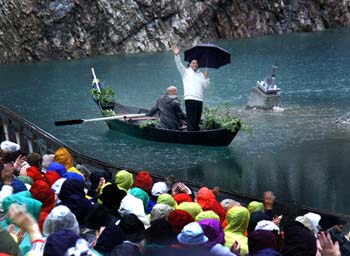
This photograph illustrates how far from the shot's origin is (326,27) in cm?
6406

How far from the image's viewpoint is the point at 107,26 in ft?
174

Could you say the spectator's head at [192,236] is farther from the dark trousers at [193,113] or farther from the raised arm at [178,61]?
the dark trousers at [193,113]

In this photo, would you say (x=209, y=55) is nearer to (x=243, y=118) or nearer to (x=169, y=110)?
(x=169, y=110)

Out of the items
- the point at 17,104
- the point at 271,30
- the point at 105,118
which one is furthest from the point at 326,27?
the point at 105,118

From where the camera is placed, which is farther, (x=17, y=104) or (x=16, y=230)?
(x=17, y=104)

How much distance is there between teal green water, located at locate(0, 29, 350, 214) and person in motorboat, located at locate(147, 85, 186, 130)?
0.58 m

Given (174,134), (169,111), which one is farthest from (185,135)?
(169,111)

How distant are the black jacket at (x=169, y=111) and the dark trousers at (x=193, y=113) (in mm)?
494

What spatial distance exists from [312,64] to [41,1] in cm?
2484

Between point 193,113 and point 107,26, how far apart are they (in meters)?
38.2

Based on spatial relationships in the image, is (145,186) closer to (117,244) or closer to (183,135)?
(117,244)

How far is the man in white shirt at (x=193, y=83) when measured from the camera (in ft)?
50.3

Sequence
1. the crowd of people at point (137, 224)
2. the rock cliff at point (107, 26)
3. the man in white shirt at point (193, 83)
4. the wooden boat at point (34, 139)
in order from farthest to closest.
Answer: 1. the rock cliff at point (107, 26)
2. the man in white shirt at point (193, 83)
3. the wooden boat at point (34, 139)
4. the crowd of people at point (137, 224)

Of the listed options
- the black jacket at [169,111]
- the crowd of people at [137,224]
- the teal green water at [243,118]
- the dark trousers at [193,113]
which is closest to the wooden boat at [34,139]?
the crowd of people at [137,224]
